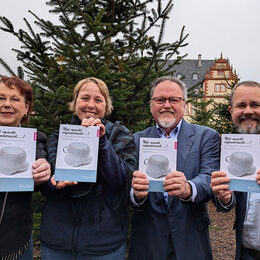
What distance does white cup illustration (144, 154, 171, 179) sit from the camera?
1817 millimetres

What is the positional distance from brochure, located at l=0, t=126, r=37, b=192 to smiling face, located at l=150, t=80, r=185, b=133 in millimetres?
1133

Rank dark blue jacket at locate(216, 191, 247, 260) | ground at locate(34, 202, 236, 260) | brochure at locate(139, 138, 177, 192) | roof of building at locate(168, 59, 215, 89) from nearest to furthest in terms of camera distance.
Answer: brochure at locate(139, 138, 177, 192), dark blue jacket at locate(216, 191, 247, 260), ground at locate(34, 202, 236, 260), roof of building at locate(168, 59, 215, 89)

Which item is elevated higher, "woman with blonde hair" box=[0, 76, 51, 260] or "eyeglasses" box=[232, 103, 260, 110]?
"eyeglasses" box=[232, 103, 260, 110]

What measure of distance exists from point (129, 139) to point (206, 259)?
1207mm

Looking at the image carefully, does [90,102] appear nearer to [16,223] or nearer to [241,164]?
[16,223]

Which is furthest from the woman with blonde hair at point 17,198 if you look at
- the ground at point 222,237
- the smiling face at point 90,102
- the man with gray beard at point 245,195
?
the ground at point 222,237

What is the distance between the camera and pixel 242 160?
1740mm

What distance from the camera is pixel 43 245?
190cm

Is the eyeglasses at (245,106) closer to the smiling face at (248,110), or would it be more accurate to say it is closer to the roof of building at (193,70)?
the smiling face at (248,110)

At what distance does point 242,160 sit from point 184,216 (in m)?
0.66

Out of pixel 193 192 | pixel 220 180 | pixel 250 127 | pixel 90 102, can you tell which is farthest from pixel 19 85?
pixel 250 127

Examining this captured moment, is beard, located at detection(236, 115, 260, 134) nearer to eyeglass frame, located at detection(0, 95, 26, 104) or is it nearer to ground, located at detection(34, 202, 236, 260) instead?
eyeglass frame, located at detection(0, 95, 26, 104)

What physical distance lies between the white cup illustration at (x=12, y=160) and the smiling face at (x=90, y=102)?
1.81 feet

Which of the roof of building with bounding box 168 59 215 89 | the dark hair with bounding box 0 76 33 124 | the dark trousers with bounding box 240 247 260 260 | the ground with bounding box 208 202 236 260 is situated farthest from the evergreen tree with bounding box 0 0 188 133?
the roof of building with bounding box 168 59 215 89
